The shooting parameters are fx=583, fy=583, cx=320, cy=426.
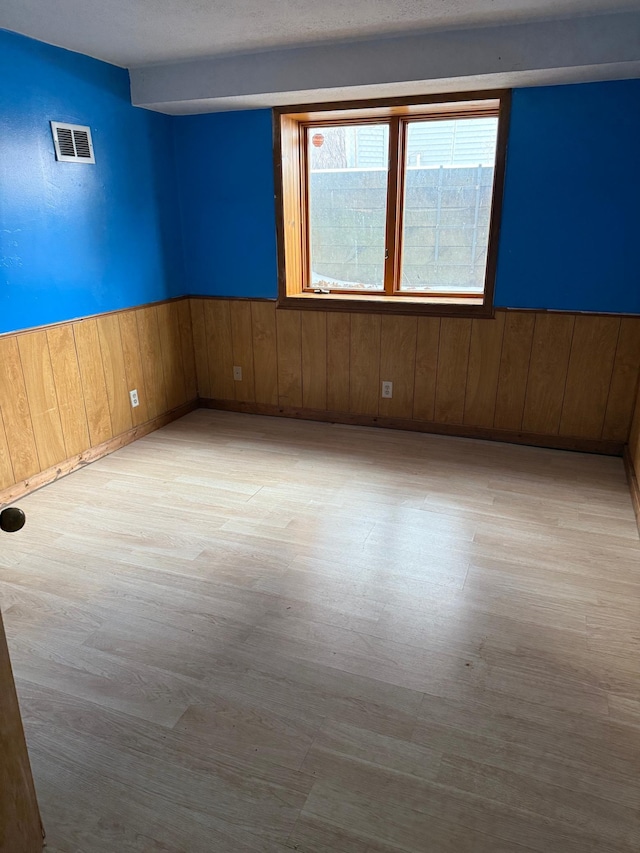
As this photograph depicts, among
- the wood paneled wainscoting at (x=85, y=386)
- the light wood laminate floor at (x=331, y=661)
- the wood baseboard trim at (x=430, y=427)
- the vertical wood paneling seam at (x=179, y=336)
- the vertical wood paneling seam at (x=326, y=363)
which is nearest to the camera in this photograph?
the light wood laminate floor at (x=331, y=661)

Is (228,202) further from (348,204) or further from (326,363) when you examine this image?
(326,363)

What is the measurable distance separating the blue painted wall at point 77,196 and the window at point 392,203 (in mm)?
871

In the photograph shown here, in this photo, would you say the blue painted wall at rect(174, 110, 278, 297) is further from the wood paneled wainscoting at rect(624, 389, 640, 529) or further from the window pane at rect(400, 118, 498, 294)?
the wood paneled wainscoting at rect(624, 389, 640, 529)

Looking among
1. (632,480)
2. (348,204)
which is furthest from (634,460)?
(348,204)

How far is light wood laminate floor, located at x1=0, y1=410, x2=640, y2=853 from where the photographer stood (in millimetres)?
1463

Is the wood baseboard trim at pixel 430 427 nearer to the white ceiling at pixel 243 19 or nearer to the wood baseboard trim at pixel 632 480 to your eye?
the wood baseboard trim at pixel 632 480

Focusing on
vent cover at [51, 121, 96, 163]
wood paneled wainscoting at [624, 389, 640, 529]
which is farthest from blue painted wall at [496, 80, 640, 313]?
vent cover at [51, 121, 96, 163]

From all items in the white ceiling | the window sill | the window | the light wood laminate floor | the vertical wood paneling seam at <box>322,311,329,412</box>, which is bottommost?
the light wood laminate floor

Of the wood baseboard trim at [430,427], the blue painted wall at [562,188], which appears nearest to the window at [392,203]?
the blue painted wall at [562,188]

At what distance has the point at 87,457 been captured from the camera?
362 cm

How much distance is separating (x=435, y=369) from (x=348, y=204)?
1291mm

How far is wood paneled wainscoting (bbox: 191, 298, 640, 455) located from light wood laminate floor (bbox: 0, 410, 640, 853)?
1.70ft

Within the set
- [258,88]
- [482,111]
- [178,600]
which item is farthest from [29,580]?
[482,111]

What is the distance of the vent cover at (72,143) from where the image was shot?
3.16 meters
